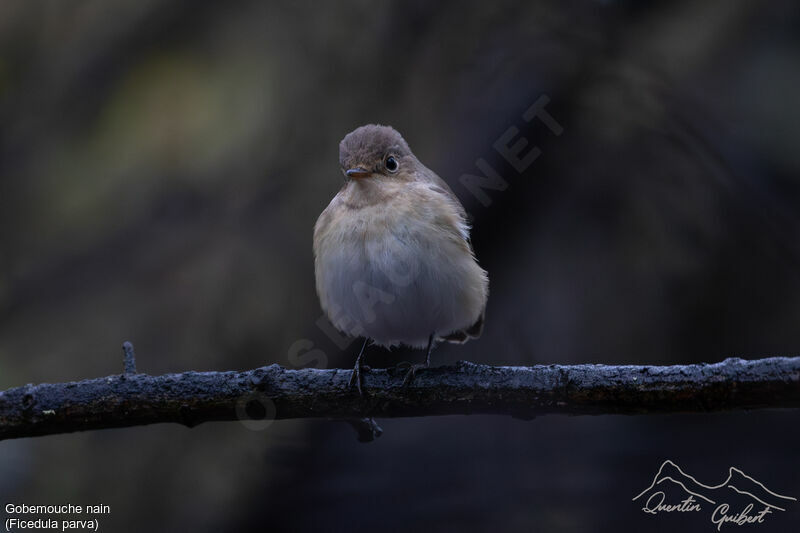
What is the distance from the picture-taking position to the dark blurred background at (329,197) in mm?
4270

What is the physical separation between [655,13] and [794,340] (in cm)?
220

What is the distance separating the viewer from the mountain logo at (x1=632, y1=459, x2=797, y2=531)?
3.55m

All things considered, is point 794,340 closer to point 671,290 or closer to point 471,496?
point 671,290

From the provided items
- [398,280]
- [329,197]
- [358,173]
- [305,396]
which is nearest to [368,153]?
[358,173]

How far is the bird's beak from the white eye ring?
160mm

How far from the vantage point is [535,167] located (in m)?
4.73

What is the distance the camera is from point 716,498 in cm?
365

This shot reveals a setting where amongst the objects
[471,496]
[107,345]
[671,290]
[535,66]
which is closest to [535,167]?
[535,66]

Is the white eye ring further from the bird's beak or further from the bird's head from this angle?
the bird's beak

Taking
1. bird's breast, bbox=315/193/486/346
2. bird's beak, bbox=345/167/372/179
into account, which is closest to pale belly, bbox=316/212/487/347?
bird's breast, bbox=315/193/486/346

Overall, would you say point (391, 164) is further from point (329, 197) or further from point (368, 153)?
point (329, 197)

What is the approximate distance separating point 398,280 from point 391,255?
12cm

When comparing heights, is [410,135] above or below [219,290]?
above

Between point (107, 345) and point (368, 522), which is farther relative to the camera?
point (107, 345)
